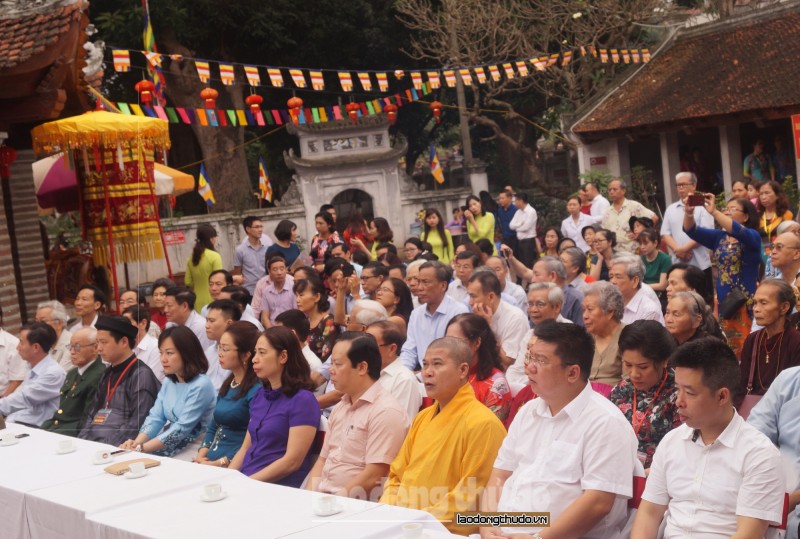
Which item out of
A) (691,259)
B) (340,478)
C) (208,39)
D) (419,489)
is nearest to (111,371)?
(340,478)

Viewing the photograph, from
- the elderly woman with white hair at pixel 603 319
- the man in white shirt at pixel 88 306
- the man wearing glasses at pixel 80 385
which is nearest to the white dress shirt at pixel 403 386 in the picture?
the elderly woman with white hair at pixel 603 319

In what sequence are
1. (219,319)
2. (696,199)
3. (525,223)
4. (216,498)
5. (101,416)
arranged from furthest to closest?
(525,223) < (696,199) < (219,319) < (101,416) < (216,498)

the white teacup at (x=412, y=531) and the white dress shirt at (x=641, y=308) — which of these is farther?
the white dress shirt at (x=641, y=308)

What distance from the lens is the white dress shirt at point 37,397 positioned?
7531mm

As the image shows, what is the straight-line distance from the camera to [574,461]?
4.07 m

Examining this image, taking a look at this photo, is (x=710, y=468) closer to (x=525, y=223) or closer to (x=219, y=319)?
(x=219, y=319)

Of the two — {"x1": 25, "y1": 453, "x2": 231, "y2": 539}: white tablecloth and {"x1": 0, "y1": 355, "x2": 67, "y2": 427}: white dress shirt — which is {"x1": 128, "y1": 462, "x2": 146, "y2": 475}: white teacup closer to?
{"x1": 25, "y1": 453, "x2": 231, "y2": 539}: white tablecloth

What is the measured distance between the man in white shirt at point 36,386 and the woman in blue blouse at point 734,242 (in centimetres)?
505

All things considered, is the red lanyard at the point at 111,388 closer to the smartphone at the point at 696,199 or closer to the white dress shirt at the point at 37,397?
the white dress shirt at the point at 37,397

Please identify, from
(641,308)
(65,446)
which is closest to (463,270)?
(641,308)

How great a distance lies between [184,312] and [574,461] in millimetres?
4937

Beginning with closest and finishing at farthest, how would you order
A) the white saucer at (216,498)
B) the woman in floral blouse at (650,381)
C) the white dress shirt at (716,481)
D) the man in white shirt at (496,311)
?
the white dress shirt at (716,481) → the white saucer at (216,498) → the woman in floral blouse at (650,381) → the man in white shirt at (496,311)

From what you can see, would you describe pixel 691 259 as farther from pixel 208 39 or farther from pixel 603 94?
pixel 208 39

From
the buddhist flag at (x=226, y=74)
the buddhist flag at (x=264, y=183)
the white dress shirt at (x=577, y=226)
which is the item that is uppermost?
the buddhist flag at (x=226, y=74)
